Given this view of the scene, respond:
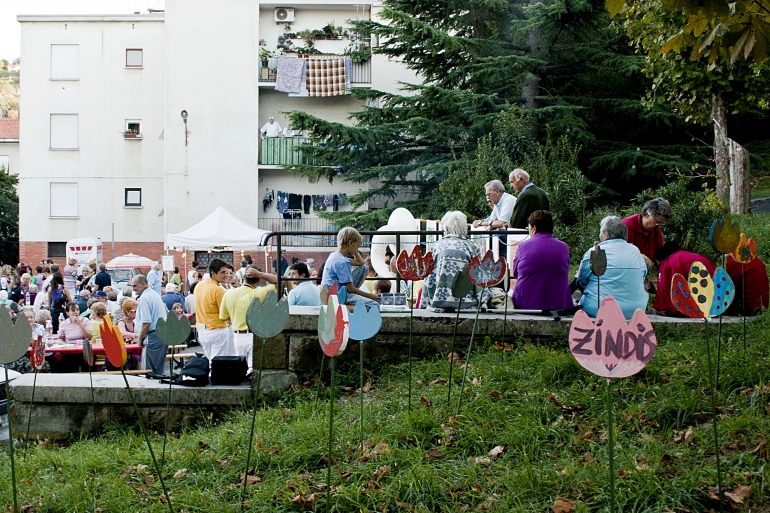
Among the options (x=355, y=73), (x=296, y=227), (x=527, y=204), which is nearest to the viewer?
(x=527, y=204)

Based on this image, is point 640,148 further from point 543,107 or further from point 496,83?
point 496,83

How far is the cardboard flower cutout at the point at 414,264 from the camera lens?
6219mm

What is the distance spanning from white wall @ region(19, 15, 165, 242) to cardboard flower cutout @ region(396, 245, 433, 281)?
1161 inches

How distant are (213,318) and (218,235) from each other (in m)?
12.9

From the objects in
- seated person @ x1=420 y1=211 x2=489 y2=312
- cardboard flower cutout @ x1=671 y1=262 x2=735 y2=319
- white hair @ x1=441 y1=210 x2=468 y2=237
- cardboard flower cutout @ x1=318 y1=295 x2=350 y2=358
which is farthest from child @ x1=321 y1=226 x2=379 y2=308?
cardboard flower cutout @ x1=671 y1=262 x2=735 y2=319

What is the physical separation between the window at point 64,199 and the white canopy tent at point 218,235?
13729 millimetres

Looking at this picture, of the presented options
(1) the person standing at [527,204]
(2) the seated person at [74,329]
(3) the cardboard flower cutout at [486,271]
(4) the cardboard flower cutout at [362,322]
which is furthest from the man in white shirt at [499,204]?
(2) the seated person at [74,329]

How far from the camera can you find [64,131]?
112ft

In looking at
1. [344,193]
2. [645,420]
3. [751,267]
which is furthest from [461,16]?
[645,420]

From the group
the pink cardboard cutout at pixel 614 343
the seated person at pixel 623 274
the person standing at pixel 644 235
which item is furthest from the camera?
the person standing at pixel 644 235

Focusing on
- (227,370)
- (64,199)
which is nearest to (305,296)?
(227,370)

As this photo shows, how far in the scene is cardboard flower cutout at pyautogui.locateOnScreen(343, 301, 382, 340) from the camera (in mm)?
4977

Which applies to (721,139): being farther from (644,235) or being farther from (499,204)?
(644,235)

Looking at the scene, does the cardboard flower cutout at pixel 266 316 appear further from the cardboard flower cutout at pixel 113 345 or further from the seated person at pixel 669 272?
the seated person at pixel 669 272
